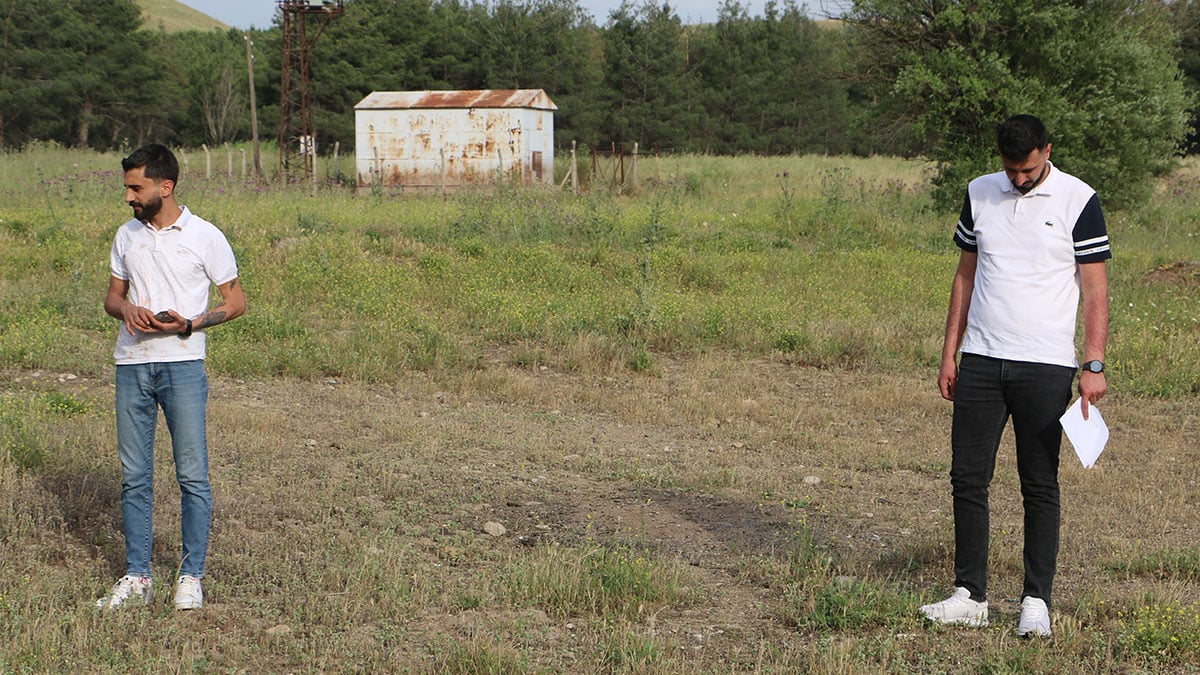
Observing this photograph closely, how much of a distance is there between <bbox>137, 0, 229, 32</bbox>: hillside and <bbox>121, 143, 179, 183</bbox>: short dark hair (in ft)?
466

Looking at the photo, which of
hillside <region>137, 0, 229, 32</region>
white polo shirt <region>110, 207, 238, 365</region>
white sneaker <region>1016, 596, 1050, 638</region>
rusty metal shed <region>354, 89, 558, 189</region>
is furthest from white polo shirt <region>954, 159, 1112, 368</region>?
hillside <region>137, 0, 229, 32</region>

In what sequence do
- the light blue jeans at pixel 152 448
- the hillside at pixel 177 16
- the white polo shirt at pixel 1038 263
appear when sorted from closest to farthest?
the white polo shirt at pixel 1038 263, the light blue jeans at pixel 152 448, the hillside at pixel 177 16

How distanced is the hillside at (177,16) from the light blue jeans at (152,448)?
5600 inches

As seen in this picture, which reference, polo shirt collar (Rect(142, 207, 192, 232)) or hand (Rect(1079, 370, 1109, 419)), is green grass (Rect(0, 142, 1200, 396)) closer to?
polo shirt collar (Rect(142, 207, 192, 232))

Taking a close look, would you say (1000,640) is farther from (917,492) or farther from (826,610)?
(917,492)

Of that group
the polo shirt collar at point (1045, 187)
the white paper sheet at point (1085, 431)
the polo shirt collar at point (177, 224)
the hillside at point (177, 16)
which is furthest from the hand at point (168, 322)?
→ the hillside at point (177, 16)

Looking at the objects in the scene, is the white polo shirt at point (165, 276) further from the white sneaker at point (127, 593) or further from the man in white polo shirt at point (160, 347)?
the white sneaker at point (127, 593)

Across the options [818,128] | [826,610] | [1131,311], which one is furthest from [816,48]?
[826,610]

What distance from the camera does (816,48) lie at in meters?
62.9

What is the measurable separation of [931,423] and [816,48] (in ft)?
188

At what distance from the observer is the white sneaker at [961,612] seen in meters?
4.61

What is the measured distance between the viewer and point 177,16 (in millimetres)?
147625

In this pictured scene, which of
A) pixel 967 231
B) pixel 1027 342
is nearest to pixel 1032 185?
pixel 967 231

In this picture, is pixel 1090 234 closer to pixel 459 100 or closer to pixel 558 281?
pixel 558 281
